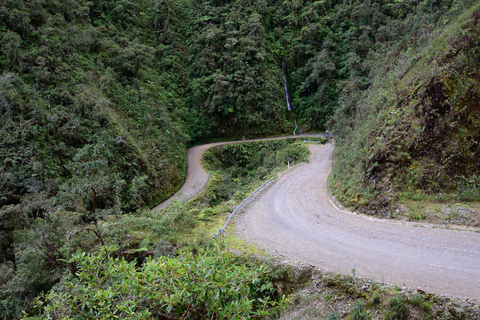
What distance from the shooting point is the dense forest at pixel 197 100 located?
31.4 ft

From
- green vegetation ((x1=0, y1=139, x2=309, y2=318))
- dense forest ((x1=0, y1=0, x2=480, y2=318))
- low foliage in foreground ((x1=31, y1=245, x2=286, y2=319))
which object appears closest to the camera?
low foliage in foreground ((x1=31, y1=245, x2=286, y2=319))

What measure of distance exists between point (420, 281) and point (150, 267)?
611 centimetres

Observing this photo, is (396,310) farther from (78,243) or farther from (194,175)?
(194,175)

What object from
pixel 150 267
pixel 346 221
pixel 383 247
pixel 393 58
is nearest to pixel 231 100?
pixel 393 58

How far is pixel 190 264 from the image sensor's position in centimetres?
322

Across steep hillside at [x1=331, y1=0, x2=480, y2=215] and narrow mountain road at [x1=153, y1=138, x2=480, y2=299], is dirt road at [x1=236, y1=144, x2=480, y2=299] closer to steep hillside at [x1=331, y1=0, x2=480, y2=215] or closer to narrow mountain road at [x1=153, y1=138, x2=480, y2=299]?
narrow mountain road at [x1=153, y1=138, x2=480, y2=299]

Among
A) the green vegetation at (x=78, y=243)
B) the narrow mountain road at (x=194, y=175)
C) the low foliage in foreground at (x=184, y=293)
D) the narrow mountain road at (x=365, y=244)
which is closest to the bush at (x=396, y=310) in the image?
the narrow mountain road at (x=365, y=244)

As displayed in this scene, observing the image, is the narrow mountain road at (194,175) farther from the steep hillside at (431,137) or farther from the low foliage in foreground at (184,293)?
the low foliage in foreground at (184,293)

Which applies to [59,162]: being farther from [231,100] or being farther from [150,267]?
[231,100]

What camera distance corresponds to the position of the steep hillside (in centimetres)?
916

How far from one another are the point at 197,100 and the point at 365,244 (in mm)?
32826

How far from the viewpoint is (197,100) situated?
37.1m

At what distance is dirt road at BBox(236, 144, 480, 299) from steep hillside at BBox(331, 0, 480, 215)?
1.47m

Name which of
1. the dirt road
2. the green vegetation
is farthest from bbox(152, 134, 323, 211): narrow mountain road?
the dirt road
